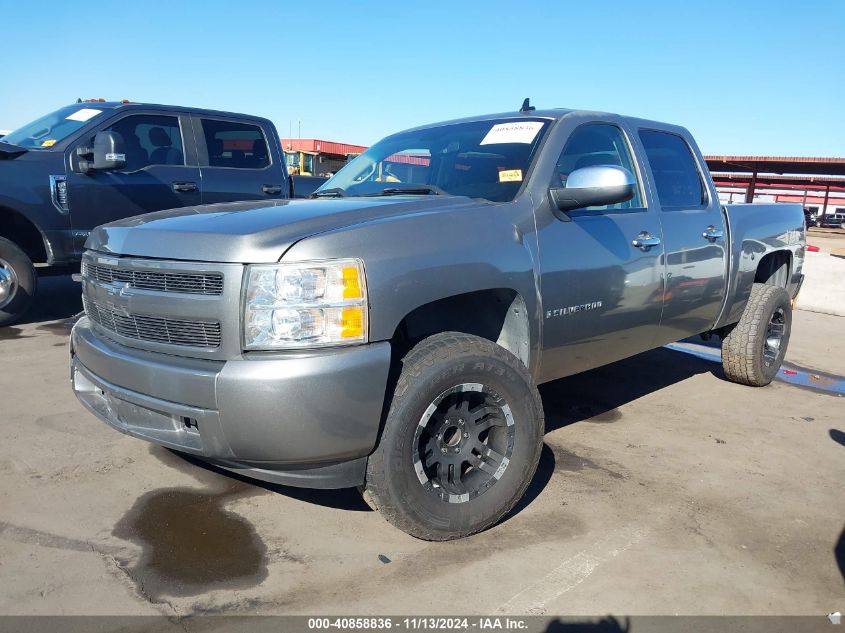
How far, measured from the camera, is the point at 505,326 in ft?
10.1

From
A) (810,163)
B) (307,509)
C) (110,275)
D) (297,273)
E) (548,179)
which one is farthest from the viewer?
(810,163)

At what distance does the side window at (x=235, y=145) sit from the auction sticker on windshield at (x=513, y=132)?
3992 mm

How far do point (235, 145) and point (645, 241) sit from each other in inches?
188

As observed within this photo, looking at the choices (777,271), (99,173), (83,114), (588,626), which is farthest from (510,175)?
(83,114)

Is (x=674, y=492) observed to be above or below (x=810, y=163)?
below

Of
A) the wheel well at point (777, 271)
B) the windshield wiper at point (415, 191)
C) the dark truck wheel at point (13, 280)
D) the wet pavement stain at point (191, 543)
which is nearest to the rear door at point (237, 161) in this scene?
the dark truck wheel at point (13, 280)

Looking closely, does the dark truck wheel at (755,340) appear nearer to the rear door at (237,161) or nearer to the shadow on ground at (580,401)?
the shadow on ground at (580,401)

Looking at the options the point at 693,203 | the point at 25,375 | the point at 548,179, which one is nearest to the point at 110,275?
the point at 548,179

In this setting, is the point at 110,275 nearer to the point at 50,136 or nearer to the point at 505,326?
the point at 505,326

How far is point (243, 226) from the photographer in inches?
98.6

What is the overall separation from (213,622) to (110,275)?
1.45 meters

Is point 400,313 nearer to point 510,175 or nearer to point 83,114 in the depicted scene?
point 510,175

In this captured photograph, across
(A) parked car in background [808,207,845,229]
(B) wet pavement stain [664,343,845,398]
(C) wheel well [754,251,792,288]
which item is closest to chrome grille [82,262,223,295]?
(C) wheel well [754,251,792,288]

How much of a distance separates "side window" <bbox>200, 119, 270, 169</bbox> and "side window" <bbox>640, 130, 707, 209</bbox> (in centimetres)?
430
